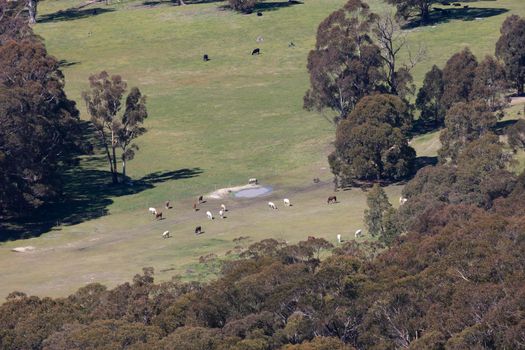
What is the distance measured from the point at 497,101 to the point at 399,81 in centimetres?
1214

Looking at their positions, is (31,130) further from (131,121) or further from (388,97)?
(388,97)

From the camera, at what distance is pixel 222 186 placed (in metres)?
124

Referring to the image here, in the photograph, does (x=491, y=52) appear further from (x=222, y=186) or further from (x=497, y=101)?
(x=222, y=186)

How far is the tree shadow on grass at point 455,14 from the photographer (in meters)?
174

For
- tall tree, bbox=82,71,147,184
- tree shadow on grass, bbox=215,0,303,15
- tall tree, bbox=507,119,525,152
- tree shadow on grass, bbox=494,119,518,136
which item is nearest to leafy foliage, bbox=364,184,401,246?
tall tree, bbox=507,119,525,152

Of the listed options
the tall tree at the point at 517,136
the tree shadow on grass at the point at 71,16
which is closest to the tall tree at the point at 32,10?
the tree shadow on grass at the point at 71,16

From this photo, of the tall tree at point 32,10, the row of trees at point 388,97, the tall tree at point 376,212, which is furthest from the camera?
the tall tree at point 32,10

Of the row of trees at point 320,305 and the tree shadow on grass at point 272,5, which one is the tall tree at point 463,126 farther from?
the tree shadow on grass at point 272,5

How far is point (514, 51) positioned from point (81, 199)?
40.8 metres

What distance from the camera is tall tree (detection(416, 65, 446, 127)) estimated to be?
13200cm

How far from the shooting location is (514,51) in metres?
135

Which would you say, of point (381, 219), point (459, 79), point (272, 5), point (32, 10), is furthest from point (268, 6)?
point (381, 219)

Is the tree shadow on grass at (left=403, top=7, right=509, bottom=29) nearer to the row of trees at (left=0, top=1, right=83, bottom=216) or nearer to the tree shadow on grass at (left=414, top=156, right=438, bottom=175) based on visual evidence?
the tree shadow on grass at (left=414, top=156, right=438, bottom=175)

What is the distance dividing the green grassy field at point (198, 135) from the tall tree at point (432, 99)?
3525mm
